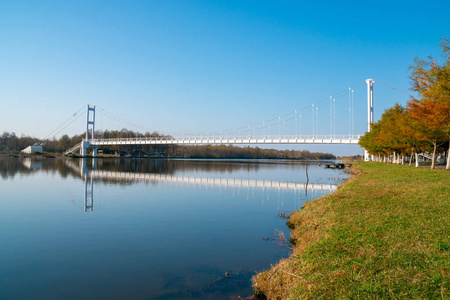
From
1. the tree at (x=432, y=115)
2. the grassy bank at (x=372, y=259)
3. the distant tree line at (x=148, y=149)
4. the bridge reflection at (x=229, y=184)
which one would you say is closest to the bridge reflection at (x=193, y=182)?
the bridge reflection at (x=229, y=184)

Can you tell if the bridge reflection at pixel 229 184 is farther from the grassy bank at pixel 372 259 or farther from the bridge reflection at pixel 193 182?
the grassy bank at pixel 372 259

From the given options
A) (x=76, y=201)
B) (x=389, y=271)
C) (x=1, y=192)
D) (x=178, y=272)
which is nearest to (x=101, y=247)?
(x=178, y=272)

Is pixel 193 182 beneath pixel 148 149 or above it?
beneath

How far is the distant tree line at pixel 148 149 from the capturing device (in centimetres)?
9306

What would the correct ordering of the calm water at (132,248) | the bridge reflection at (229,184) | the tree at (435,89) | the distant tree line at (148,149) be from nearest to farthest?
the calm water at (132,248), the tree at (435,89), the bridge reflection at (229,184), the distant tree line at (148,149)

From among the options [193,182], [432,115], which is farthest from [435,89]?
[193,182]

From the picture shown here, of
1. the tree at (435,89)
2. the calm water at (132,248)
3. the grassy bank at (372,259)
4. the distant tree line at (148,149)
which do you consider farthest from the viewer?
the distant tree line at (148,149)

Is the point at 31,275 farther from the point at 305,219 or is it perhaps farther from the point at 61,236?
the point at 305,219

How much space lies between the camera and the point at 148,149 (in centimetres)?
11119

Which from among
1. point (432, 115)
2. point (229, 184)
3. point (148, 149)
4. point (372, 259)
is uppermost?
point (432, 115)

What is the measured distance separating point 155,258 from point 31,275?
2.55 metres

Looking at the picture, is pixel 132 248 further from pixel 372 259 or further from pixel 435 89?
pixel 435 89

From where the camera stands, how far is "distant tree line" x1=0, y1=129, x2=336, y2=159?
93.1 meters

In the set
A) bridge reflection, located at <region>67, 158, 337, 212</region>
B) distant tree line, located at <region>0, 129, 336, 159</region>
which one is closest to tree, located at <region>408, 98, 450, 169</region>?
bridge reflection, located at <region>67, 158, 337, 212</region>
